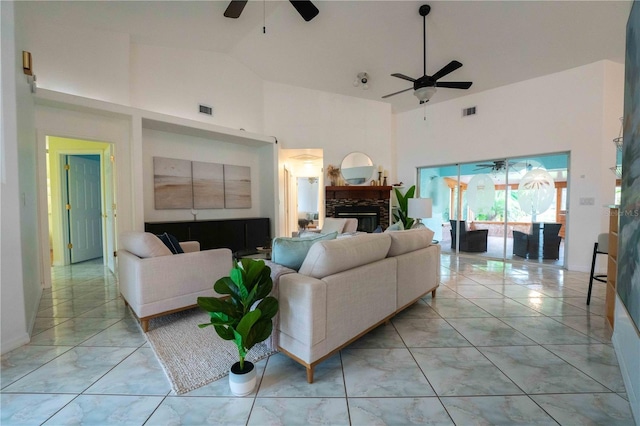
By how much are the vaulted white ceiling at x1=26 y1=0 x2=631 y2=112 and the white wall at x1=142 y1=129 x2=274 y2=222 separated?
5.18 feet

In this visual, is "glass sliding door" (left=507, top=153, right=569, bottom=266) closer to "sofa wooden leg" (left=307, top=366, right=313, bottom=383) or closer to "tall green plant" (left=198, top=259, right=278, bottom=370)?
"sofa wooden leg" (left=307, top=366, right=313, bottom=383)

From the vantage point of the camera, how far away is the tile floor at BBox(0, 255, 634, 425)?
4.51 feet

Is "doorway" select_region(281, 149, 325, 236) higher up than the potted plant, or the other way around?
"doorway" select_region(281, 149, 325, 236)

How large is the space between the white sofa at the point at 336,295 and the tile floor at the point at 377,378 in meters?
0.20

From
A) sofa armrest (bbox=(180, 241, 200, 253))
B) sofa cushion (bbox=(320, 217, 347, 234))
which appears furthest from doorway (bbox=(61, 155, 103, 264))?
sofa cushion (bbox=(320, 217, 347, 234))

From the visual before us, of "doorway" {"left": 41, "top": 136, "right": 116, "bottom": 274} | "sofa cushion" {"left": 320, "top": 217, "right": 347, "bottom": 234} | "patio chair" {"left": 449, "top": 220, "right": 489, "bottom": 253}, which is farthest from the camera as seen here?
"patio chair" {"left": 449, "top": 220, "right": 489, "bottom": 253}

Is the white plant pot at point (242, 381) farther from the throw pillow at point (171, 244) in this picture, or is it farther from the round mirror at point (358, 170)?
the round mirror at point (358, 170)

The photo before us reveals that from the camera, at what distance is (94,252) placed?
17.2 feet

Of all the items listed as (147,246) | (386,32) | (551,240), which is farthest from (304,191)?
(551,240)

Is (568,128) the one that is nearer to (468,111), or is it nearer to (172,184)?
(468,111)

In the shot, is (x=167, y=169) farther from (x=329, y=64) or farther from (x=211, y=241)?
(x=329, y=64)

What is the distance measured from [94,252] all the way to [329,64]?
19.3 feet

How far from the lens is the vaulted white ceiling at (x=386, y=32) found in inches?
135

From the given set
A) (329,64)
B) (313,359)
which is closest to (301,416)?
(313,359)
